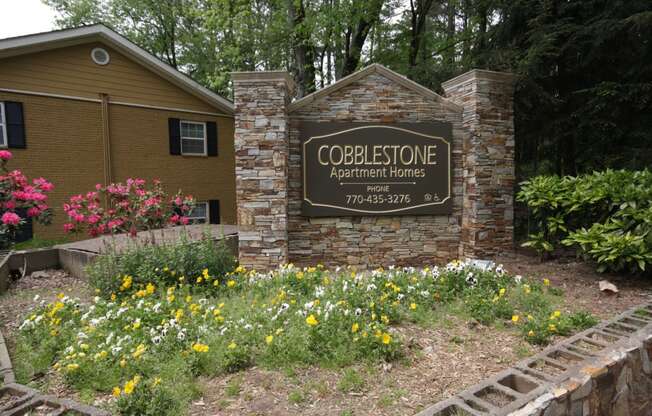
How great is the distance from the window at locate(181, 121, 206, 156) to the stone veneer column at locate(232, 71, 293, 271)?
21.4 feet

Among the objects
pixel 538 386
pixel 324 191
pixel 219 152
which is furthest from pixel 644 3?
pixel 219 152

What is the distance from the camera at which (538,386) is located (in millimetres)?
2309

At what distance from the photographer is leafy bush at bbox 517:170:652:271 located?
411 cm

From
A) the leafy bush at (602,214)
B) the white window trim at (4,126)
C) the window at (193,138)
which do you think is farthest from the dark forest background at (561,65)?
the white window trim at (4,126)

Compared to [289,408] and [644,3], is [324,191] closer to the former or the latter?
[289,408]

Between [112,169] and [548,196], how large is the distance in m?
9.82

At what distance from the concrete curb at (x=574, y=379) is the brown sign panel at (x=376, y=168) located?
3.15 meters

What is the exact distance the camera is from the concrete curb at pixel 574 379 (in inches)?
84.5

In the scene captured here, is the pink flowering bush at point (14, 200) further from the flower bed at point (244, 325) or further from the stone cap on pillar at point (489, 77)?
the stone cap on pillar at point (489, 77)

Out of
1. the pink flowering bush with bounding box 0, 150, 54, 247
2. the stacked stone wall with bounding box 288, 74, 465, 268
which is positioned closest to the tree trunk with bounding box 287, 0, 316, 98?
the stacked stone wall with bounding box 288, 74, 465, 268

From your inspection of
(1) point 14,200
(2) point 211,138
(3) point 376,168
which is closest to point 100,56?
(2) point 211,138

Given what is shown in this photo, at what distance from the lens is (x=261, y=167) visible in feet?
17.9

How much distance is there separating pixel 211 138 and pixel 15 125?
4698mm

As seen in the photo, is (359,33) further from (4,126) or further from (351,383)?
(351,383)
